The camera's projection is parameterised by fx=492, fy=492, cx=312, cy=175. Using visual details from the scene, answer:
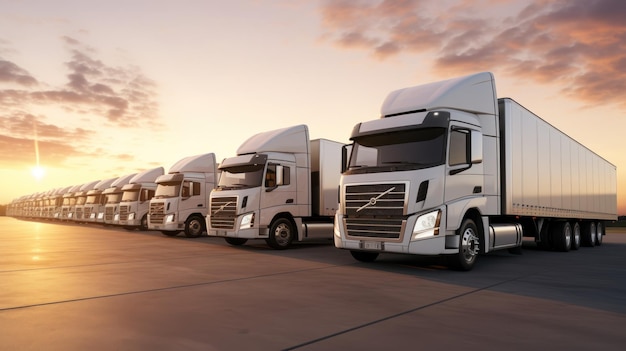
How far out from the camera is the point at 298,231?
16031 mm

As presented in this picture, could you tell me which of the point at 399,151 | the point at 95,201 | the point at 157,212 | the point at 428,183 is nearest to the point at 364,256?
the point at 399,151

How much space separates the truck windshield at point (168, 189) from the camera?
73.5 feet

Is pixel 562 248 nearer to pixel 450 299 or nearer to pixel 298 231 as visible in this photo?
pixel 298 231

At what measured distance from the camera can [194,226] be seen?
2236cm

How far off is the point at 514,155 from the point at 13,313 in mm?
10869

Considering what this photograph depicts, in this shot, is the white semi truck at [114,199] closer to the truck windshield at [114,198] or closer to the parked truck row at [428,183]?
the truck windshield at [114,198]

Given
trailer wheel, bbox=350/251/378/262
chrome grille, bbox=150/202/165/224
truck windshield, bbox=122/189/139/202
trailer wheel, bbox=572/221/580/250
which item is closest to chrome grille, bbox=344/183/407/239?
trailer wheel, bbox=350/251/378/262

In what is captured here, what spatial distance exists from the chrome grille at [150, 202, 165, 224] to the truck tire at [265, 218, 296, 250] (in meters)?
8.74

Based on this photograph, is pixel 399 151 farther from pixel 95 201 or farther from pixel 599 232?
pixel 95 201

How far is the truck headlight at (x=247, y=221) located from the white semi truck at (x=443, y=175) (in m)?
4.12

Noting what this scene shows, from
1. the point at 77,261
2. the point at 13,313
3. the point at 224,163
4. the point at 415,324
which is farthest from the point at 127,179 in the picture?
the point at 415,324

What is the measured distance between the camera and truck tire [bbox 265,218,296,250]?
15.5 metres

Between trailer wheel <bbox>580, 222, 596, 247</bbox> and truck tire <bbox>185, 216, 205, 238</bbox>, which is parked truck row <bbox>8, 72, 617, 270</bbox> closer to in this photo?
trailer wheel <bbox>580, 222, 596, 247</bbox>

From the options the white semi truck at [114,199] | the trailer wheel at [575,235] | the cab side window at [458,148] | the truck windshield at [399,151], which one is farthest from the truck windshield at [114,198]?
the cab side window at [458,148]
